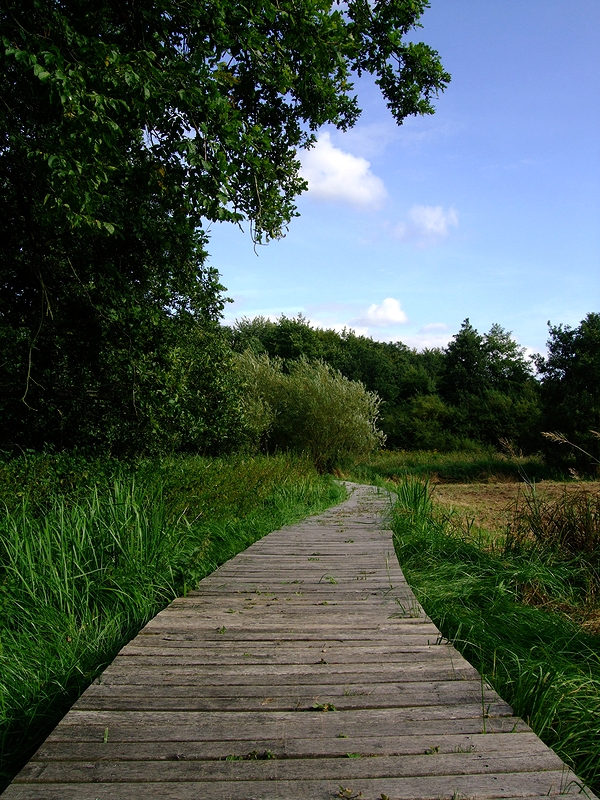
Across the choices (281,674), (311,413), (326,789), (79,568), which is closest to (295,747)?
(326,789)

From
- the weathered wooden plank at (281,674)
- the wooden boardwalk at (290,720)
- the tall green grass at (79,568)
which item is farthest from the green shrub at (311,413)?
the weathered wooden plank at (281,674)

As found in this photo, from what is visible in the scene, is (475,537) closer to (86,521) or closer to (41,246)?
(86,521)

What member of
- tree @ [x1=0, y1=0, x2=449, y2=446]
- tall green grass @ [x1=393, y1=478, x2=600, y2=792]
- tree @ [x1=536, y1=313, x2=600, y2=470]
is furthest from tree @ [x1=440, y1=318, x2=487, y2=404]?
tall green grass @ [x1=393, y1=478, x2=600, y2=792]

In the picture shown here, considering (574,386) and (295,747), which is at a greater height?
(574,386)

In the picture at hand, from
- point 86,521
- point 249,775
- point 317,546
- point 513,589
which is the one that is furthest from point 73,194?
point 513,589

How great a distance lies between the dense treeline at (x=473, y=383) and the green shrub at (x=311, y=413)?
2.23 meters

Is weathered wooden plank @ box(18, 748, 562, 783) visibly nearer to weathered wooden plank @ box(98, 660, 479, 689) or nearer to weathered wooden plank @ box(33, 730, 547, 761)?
weathered wooden plank @ box(33, 730, 547, 761)

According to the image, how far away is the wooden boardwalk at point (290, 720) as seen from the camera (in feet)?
5.37

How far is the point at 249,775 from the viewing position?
5.49ft

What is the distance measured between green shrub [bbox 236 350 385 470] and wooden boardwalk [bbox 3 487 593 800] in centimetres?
1385

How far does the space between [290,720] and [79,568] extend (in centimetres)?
200

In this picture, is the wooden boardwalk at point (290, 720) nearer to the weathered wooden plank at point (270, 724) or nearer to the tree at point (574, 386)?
the weathered wooden plank at point (270, 724)

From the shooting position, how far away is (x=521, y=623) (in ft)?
10.8

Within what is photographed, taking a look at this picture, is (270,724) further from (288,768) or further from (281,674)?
(281,674)
